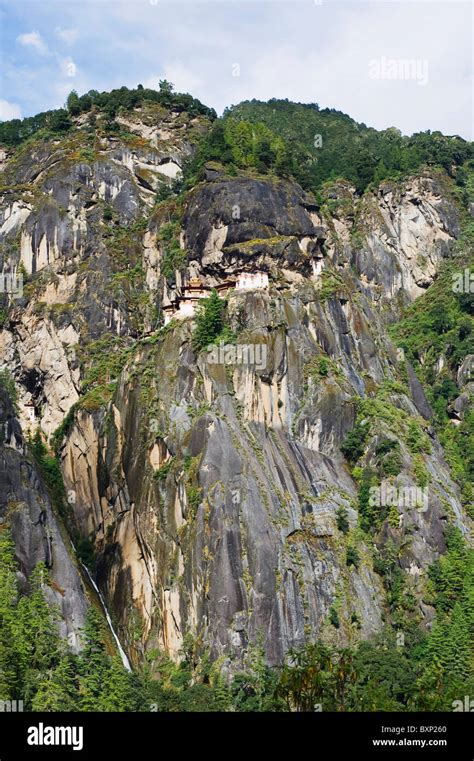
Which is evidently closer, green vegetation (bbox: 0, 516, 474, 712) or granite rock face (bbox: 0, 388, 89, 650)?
green vegetation (bbox: 0, 516, 474, 712)

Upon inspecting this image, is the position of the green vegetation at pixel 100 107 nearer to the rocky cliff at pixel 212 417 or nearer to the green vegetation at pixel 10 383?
the rocky cliff at pixel 212 417

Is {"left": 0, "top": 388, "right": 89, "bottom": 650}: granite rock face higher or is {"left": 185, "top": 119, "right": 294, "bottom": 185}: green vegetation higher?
{"left": 185, "top": 119, "right": 294, "bottom": 185}: green vegetation

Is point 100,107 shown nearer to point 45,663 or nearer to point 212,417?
point 212,417

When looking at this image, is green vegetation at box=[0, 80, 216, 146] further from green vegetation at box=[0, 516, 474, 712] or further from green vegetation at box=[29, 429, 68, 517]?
green vegetation at box=[0, 516, 474, 712]

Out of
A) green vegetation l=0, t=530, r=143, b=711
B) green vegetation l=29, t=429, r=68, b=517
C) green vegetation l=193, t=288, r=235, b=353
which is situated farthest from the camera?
green vegetation l=29, t=429, r=68, b=517

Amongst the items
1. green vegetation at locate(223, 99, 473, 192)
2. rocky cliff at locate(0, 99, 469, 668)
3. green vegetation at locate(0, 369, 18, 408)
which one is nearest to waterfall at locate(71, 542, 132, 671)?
rocky cliff at locate(0, 99, 469, 668)

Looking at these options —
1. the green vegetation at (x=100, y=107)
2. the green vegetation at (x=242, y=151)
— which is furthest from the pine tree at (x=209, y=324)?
the green vegetation at (x=100, y=107)

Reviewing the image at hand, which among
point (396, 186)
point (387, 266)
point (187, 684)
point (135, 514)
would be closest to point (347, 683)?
point (187, 684)
